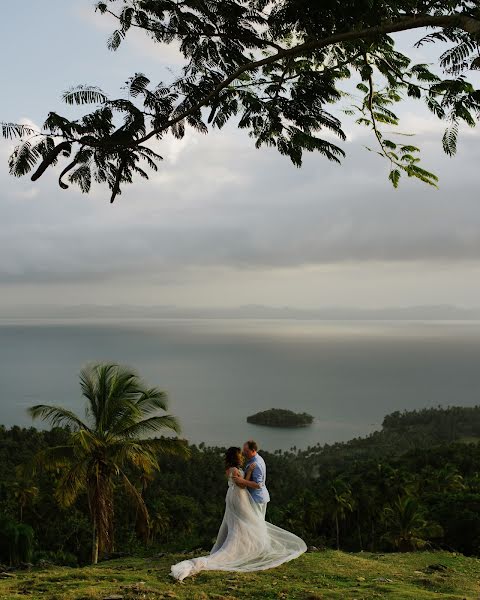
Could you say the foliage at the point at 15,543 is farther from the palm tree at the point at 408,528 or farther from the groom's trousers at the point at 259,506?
the palm tree at the point at 408,528

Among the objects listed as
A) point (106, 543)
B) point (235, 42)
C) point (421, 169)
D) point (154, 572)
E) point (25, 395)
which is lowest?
point (25, 395)

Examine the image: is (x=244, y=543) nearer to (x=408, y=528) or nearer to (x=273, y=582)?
(x=273, y=582)

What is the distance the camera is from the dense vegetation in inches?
717

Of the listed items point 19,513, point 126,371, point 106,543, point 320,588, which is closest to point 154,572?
point 320,588

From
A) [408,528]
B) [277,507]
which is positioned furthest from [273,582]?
[277,507]

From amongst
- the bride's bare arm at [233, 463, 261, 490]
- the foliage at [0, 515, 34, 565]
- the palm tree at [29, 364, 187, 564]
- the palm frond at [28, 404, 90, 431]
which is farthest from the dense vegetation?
the bride's bare arm at [233, 463, 261, 490]

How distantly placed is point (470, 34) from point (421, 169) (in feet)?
3.77

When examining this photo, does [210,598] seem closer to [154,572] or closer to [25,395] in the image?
[154,572]

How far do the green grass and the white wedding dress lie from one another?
0.19 meters

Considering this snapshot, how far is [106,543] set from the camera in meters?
12.0

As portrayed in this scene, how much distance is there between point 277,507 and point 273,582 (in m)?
33.0

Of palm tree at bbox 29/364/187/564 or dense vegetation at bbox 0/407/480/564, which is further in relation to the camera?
dense vegetation at bbox 0/407/480/564

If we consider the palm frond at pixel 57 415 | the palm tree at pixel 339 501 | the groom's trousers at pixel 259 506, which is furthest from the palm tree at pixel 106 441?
the palm tree at pixel 339 501

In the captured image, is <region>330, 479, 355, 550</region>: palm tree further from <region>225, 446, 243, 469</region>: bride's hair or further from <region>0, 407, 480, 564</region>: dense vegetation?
<region>225, 446, 243, 469</region>: bride's hair
